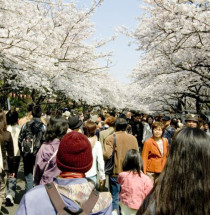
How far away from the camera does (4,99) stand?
18484mm

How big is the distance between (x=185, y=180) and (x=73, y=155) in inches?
30.6

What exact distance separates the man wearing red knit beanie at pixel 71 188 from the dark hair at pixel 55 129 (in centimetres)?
196

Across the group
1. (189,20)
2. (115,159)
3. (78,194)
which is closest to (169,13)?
(189,20)

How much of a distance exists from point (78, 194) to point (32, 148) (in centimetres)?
345

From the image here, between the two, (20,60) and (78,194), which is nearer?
(78,194)

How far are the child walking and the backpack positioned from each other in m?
1.90

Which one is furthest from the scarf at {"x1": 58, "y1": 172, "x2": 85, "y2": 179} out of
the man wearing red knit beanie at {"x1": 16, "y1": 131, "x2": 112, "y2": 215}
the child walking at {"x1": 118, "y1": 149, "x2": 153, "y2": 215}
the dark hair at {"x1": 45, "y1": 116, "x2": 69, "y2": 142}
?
the dark hair at {"x1": 45, "y1": 116, "x2": 69, "y2": 142}

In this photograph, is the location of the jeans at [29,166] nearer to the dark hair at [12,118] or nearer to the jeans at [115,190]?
the dark hair at [12,118]

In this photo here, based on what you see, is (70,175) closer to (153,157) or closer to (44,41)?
(153,157)

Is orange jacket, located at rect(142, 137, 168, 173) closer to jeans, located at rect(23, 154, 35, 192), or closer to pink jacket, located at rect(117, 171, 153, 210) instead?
pink jacket, located at rect(117, 171, 153, 210)

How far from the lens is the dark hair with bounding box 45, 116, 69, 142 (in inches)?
149

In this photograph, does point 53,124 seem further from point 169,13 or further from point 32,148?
point 169,13

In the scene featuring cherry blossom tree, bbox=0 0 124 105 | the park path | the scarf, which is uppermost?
cherry blossom tree, bbox=0 0 124 105

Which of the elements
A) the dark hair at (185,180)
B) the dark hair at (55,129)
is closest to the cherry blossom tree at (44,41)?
the dark hair at (55,129)
